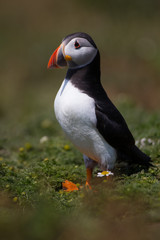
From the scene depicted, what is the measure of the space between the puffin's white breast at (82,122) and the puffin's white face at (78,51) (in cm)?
28

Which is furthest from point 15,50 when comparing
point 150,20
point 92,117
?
point 92,117

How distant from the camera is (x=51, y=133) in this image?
757cm

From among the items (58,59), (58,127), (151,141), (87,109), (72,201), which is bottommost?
(58,127)

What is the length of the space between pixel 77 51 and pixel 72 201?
1609 millimetres

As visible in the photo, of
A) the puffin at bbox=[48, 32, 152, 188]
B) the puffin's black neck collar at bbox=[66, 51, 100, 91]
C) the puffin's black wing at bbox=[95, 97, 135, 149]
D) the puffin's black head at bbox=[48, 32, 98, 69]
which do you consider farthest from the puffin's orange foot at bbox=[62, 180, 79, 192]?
the puffin's black head at bbox=[48, 32, 98, 69]

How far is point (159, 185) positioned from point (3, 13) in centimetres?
1452

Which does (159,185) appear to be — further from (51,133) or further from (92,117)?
(51,133)

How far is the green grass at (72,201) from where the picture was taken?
3043 millimetres

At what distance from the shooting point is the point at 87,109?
14.0 ft

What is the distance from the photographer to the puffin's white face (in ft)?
14.5

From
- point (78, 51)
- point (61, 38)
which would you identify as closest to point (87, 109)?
point (78, 51)

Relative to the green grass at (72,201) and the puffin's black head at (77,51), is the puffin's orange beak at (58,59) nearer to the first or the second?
the puffin's black head at (77,51)

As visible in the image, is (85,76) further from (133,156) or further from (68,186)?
(68,186)

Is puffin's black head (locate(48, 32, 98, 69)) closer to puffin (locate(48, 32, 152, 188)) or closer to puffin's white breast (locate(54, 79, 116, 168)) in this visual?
puffin (locate(48, 32, 152, 188))
